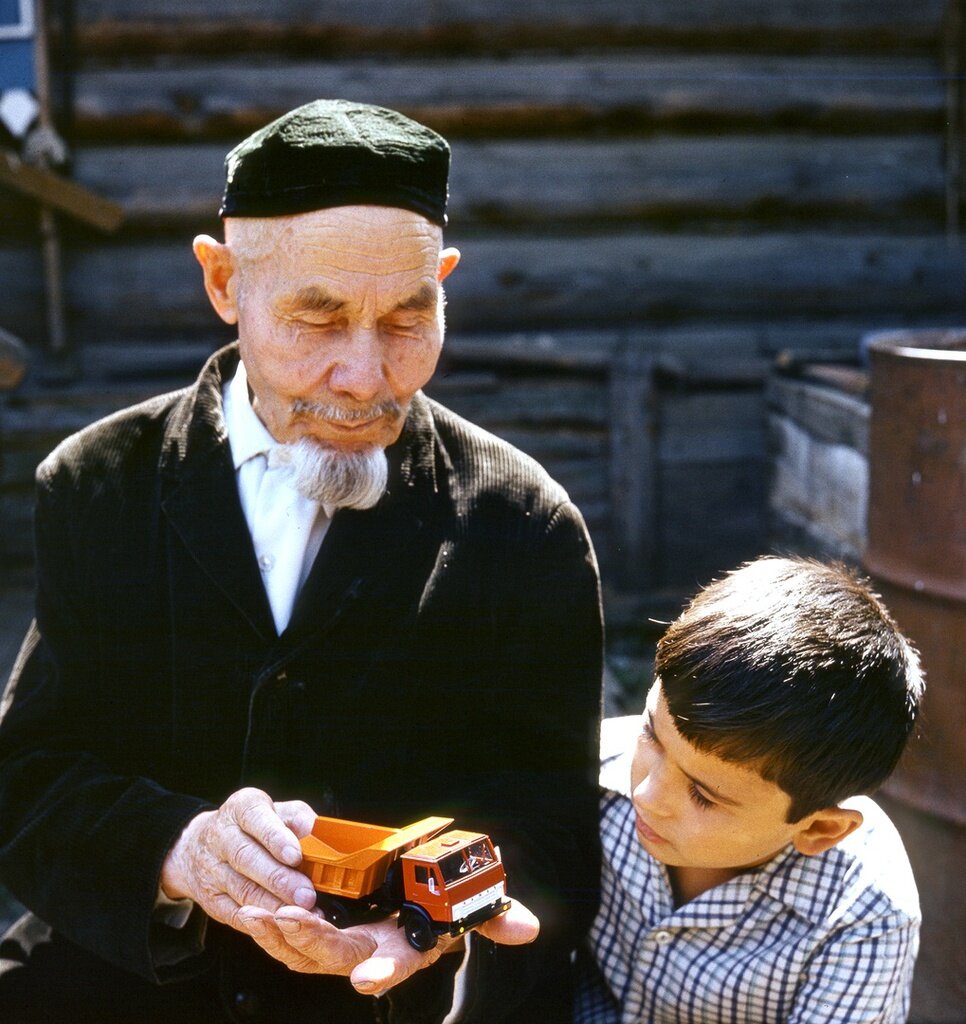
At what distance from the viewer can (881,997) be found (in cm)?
202

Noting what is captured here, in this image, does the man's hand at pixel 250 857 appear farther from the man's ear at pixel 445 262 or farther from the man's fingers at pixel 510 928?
the man's ear at pixel 445 262

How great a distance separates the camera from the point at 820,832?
209 centimetres

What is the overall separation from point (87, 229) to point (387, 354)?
4.30 metres

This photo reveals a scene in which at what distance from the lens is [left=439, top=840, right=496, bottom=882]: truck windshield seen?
5.41 feet

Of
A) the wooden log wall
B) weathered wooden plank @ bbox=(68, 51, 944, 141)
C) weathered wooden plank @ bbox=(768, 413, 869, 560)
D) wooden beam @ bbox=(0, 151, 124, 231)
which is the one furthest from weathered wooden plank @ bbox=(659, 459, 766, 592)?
wooden beam @ bbox=(0, 151, 124, 231)

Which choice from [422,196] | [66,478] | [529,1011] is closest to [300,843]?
[529,1011]

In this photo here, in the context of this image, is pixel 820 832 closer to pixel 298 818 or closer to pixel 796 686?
pixel 796 686

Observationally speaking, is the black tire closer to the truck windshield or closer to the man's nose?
the truck windshield

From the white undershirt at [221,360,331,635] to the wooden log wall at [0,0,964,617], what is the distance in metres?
3.58

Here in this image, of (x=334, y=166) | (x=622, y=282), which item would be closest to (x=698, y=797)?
(x=334, y=166)

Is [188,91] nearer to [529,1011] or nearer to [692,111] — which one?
[692,111]

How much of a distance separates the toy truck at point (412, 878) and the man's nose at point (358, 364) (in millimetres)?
673

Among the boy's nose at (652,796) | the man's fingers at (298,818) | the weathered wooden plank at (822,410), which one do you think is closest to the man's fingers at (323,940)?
the man's fingers at (298,818)

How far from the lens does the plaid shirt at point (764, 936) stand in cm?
203
